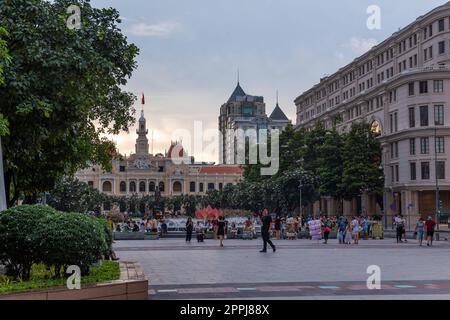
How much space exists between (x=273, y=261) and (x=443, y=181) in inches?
1793

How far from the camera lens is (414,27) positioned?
218 ft

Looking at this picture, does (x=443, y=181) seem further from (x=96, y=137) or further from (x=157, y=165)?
(x=157, y=165)

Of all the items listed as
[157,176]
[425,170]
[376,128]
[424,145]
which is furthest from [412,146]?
[157,176]

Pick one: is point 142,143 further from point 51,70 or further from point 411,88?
point 51,70

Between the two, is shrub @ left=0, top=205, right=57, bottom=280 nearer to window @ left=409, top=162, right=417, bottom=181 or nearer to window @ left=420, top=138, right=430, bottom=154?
window @ left=420, top=138, right=430, bottom=154

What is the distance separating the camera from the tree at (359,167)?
64062mm

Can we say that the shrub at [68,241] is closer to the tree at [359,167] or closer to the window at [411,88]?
the tree at [359,167]

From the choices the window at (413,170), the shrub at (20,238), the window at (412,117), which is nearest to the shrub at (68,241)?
the shrub at (20,238)

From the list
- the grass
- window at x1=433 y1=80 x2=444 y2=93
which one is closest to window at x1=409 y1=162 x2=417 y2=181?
window at x1=433 y1=80 x2=444 y2=93

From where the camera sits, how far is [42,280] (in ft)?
38.1

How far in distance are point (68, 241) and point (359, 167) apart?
5508 cm

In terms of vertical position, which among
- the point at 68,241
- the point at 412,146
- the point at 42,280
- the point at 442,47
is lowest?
the point at 42,280

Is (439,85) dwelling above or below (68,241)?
above
